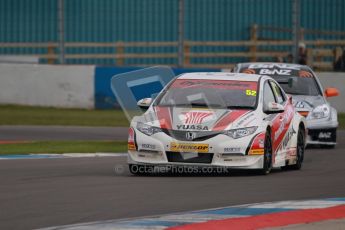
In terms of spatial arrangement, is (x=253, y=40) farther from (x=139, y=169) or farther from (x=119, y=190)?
(x=119, y=190)

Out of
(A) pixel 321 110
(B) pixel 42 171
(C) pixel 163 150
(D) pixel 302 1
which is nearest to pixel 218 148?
(C) pixel 163 150

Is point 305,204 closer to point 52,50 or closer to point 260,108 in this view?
point 260,108

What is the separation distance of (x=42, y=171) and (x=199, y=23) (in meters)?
17.6

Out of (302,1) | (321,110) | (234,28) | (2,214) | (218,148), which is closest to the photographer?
(2,214)

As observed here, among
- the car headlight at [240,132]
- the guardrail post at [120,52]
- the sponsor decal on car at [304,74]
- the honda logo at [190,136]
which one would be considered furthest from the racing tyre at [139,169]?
the guardrail post at [120,52]

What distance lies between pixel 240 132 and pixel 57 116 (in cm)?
1396

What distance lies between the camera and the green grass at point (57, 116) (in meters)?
25.5

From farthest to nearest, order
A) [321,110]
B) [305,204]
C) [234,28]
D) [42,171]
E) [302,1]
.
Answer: [234,28] → [302,1] → [321,110] → [42,171] → [305,204]

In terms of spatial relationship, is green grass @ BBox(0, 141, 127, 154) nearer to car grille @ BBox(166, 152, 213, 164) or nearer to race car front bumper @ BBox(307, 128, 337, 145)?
race car front bumper @ BBox(307, 128, 337, 145)

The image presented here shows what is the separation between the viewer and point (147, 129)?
13.5 metres

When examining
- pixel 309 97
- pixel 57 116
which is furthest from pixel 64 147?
pixel 57 116

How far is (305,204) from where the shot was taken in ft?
34.8

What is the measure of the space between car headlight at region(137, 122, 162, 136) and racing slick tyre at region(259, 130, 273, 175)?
1.36 metres

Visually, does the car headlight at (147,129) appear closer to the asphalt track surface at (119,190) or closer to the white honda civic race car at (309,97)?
the asphalt track surface at (119,190)
